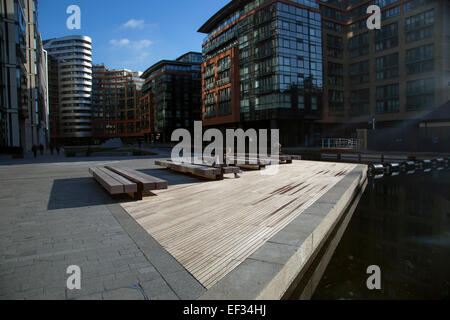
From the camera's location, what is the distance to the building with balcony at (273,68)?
45.6 meters

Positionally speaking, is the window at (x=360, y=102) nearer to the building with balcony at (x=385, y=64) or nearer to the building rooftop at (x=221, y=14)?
the building with balcony at (x=385, y=64)

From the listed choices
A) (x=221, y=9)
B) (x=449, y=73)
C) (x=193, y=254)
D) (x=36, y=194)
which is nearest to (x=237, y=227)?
(x=193, y=254)

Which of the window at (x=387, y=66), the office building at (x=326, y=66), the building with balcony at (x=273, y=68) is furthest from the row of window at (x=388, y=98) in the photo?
the building with balcony at (x=273, y=68)

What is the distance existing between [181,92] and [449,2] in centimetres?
6111

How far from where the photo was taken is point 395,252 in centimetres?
513

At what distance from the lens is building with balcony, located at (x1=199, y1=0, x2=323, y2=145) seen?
45.6 m

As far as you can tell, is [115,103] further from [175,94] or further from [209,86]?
[209,86]

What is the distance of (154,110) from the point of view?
90.8m

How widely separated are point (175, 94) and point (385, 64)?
52.7 metres

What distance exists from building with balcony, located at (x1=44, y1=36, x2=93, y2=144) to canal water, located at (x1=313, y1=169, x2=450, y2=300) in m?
120

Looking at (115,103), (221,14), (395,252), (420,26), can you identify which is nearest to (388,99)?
(420,26)

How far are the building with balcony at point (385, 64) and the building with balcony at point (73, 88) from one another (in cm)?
9200

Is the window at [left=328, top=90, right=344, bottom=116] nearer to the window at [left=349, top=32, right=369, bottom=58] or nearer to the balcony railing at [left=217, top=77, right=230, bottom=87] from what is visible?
the window at [left=349, top=32, right=369, bottom=58]

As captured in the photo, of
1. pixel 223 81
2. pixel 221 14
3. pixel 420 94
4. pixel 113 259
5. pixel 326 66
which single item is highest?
pixel 221 14
